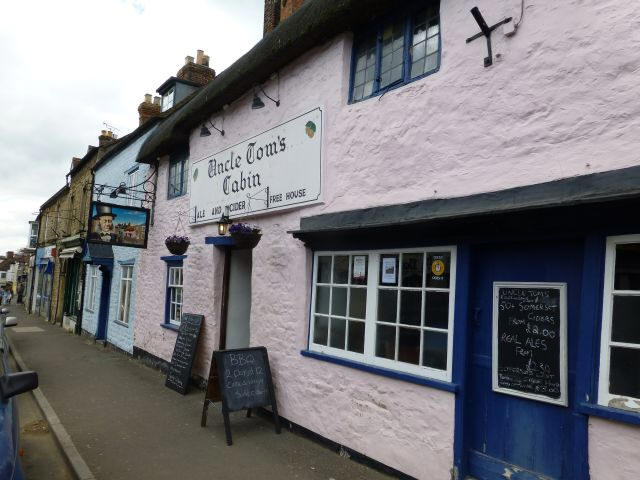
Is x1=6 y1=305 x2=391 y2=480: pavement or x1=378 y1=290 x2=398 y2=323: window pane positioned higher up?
x1=378 y1=290 x2=398 y2=323: window pane

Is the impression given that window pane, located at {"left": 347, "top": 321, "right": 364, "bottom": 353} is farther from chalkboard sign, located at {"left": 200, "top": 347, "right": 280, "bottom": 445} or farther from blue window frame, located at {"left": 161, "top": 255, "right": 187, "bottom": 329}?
blue window frame, located at {"left": 161, "top": 255, "right": 187, "bottom": 329}

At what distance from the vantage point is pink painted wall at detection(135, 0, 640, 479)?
3.34 metres

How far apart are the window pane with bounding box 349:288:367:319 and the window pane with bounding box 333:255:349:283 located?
21cm

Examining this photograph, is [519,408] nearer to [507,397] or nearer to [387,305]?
[507,397]

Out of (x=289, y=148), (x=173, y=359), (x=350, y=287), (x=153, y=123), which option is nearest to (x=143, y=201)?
(x=153, y=123)

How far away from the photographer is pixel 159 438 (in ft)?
18.6

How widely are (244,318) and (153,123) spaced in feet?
21.5

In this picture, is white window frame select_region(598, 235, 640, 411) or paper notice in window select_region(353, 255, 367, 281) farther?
paper notice in window select_region(353, 255, 367, 281)

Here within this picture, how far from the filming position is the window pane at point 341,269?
546 cm

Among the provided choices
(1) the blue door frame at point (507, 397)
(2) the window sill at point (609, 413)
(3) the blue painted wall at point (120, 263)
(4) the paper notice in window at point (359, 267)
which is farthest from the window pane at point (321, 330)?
(3) the blue painted wall at point (120, 263)

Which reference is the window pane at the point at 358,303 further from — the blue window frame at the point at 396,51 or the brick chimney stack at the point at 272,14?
the brick chimney stack at the point at 272,14

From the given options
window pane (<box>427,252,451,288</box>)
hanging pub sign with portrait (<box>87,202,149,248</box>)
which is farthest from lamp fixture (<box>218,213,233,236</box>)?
window pane (<box>427,252,451,288</box>)

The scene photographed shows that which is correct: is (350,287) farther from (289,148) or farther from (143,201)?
(143,201)

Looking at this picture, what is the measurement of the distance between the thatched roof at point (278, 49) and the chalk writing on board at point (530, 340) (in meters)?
3.44
